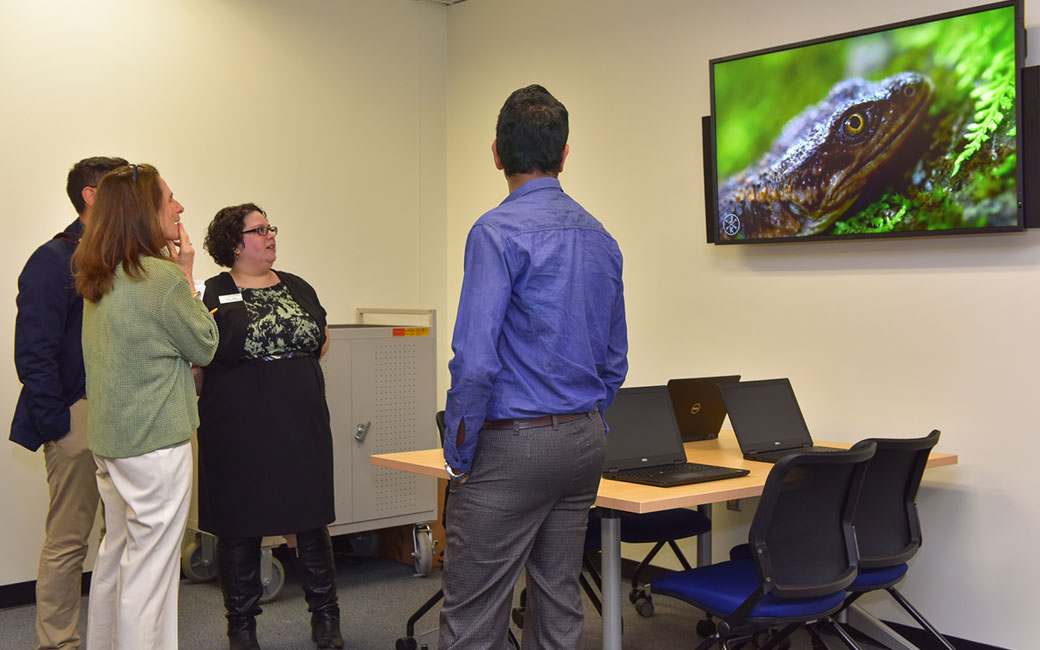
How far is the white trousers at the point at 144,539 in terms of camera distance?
2770 mm

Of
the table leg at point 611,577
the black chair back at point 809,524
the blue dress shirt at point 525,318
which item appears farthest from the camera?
the table leg at point 611,577

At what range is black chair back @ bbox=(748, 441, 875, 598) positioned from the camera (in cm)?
265

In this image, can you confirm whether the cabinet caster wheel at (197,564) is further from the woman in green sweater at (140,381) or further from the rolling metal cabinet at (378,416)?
the woman in green sweater at (140,381)

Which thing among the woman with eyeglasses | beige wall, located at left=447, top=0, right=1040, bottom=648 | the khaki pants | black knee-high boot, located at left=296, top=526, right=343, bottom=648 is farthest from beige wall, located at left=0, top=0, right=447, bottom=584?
black knee-high boot, located at left=296, top=526, right=343, bottom=648

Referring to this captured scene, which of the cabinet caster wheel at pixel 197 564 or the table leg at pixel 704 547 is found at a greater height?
the table leg at pixel 704 547

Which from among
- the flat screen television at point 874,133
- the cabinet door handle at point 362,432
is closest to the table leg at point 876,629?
the flat screen television at point 874,133

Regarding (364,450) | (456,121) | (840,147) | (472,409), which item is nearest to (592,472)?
(472,409)

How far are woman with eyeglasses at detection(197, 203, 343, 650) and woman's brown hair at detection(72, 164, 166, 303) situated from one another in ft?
2.10

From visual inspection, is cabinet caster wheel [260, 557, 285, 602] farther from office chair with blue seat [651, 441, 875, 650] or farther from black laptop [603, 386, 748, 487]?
office chair with blue seat [651, 441, 875, 650]

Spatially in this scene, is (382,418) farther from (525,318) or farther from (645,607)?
(525,318)

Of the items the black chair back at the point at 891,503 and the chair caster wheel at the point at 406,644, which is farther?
the chair caster wheel at the point at 406,644

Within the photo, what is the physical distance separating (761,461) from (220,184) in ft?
9.99

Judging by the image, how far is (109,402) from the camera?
9.01 ft

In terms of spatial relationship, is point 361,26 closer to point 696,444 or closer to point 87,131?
point 87,131
